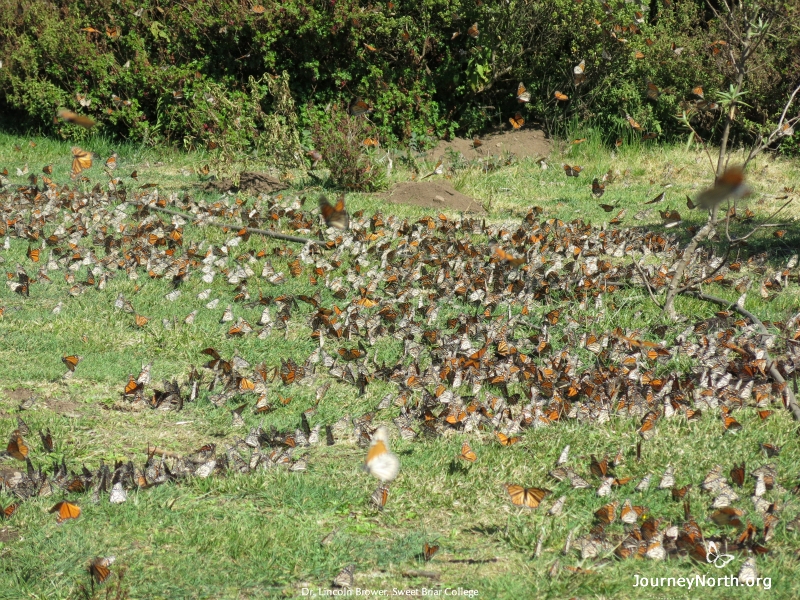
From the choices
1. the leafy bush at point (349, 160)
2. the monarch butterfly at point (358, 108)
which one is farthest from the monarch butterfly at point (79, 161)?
the monarch butterfly at point (358, 108)

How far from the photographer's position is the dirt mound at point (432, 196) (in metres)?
8.43

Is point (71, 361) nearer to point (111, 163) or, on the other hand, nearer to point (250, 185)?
point (250, 185)

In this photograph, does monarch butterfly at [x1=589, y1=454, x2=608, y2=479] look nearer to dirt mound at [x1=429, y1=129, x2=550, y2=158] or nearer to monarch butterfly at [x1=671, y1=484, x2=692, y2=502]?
monarch butterfly at [x1=671, y1=484, x2=692, y2=502]

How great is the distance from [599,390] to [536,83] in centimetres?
797

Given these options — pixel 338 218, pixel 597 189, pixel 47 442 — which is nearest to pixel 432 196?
pixel 597 189

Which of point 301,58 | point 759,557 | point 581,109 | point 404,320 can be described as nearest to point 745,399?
point 759,557

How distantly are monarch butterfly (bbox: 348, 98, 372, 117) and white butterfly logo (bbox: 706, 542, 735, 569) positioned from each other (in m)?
Answer: 7.94

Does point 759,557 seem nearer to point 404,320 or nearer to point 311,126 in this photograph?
point 404,320

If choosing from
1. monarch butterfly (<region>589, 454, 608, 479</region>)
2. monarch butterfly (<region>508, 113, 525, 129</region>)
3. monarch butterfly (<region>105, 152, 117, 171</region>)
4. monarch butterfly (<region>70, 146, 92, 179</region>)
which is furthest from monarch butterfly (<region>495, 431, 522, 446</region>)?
monarch butterfly (<region>508, 113, 525, 129</region>)

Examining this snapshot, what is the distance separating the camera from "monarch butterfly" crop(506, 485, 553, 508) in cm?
341

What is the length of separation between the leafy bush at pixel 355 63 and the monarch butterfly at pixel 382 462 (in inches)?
279

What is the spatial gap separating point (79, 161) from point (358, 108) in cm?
319

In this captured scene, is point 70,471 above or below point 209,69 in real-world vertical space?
below

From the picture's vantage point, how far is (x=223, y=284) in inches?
242
